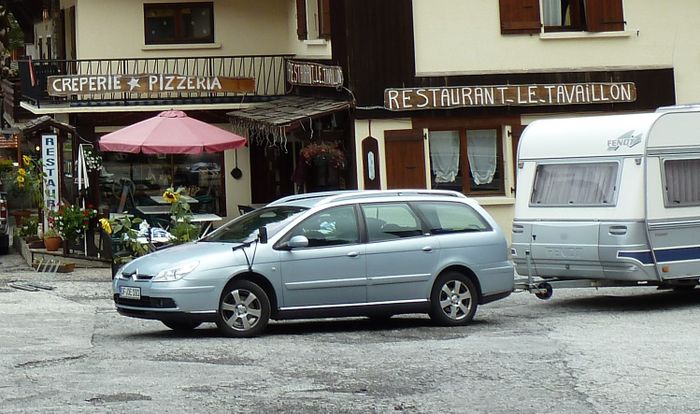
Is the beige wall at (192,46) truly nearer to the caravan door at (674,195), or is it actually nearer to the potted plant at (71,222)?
the potted plant at (71,222)

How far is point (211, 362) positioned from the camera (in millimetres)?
11828

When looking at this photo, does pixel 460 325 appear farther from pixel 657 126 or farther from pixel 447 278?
pixel 657 126

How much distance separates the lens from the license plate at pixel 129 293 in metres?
13.5

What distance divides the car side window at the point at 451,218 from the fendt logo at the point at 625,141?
91.6 inches

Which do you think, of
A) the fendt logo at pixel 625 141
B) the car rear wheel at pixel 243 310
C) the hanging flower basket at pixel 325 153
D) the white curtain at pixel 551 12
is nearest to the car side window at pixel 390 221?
the car rear wheel at pixel 243 310

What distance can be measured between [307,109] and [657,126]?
906 cm

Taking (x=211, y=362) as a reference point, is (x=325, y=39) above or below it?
→ above

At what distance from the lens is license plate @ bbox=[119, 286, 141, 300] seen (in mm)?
13526

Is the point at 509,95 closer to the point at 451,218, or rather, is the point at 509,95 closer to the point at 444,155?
the point at 444,155

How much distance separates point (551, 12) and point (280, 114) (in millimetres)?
5543

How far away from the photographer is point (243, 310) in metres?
13.6

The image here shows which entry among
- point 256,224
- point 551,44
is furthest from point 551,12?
point 256,224

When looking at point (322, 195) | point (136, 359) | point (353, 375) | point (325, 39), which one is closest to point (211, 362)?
point (136, 359)

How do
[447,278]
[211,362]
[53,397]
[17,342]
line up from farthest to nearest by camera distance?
[447,278]
[17,342]
[211,362]
[53,397]
